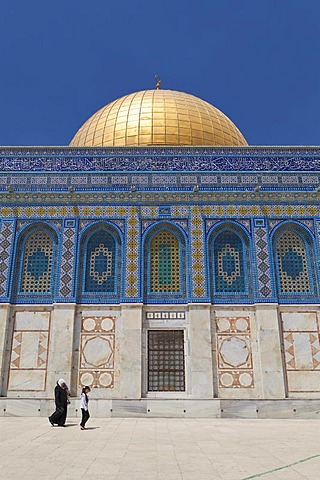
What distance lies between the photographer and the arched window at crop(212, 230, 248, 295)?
41.5 ft

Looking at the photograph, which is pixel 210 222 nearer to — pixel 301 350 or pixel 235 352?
pixel 235 352

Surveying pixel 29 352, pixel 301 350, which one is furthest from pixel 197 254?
pixel 29 352

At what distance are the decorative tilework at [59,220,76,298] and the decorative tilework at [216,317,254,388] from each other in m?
4.10

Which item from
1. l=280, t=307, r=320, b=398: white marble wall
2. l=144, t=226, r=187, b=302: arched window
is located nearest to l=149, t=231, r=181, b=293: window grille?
l=144, t=226, r=187, b=302: arched window

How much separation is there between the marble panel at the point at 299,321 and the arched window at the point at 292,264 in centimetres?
64

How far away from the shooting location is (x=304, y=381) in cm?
1177

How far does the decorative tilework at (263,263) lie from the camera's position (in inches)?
489

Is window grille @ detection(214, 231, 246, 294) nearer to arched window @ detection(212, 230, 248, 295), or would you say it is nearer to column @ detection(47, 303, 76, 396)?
arched window @ detection(212, 230, 248, 295)

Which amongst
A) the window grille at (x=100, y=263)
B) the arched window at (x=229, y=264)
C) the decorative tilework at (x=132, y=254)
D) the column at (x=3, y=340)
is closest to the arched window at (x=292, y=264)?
the arched window at (x=229, y=264)

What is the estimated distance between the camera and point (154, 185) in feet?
44.2

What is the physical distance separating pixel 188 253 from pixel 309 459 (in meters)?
7.74

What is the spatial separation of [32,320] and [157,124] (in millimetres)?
8450

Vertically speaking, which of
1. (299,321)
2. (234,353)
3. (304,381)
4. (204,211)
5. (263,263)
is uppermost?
(204,211)

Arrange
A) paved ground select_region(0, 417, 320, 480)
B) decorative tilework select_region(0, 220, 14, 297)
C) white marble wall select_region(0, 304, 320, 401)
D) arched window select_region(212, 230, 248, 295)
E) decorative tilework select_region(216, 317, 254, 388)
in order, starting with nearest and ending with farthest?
paved ground select_region(0, 417, 320, 480), white marble wall select_region(0, 304, 320, 401), decorative tilework select_region(216, 317, 254, 388), decorative tilework select_region(0, 220, 14, 297), arched window select_region(212, 230, 248, 295)
